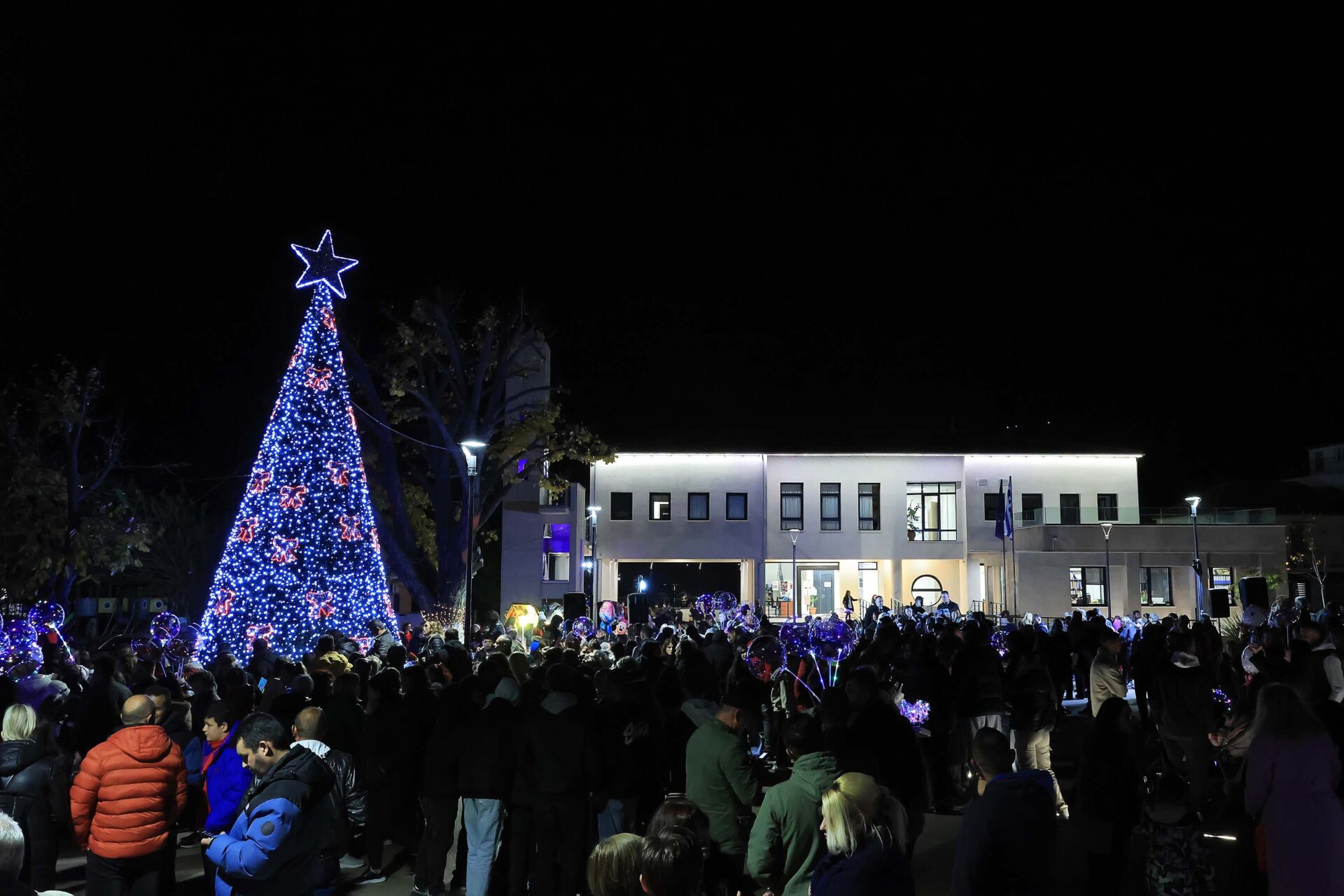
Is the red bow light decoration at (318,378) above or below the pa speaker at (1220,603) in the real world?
above

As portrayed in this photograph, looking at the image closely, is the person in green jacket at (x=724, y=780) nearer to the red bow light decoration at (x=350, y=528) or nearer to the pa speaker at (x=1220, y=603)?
the red bow light decoration at (x=350, y=528)

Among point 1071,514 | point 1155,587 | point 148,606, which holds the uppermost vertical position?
point 1071,514

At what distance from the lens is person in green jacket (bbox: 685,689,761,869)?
616 centimetres

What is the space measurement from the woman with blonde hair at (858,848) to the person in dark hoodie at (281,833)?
2.30 metres

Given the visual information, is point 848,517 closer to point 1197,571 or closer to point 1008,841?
point 1197,571

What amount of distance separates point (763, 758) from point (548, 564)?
3064cm

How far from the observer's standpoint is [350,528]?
19688mm

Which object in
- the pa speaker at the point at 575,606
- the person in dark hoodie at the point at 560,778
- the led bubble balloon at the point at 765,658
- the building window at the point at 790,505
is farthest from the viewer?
the building window at the point at 790,505

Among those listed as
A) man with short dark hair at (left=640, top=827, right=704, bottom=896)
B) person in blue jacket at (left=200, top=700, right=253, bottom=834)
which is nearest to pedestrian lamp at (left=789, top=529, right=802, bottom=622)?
person in blue jacket at (left=200, top=700, right=253, bottom=834)

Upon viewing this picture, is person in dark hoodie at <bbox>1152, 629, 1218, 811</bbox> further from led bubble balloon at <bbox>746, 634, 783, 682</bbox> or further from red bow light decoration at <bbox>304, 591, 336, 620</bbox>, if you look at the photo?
red bow light decoration at <bbox>304, 591, 336, 620</bbox>

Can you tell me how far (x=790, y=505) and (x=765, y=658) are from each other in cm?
3254

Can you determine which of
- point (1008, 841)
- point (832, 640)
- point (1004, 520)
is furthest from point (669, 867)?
point (1004, 520)

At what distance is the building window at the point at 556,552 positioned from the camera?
4241cm

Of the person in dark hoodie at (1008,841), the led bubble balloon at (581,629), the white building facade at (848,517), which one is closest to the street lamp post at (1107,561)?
the white building facade at (848,517)
